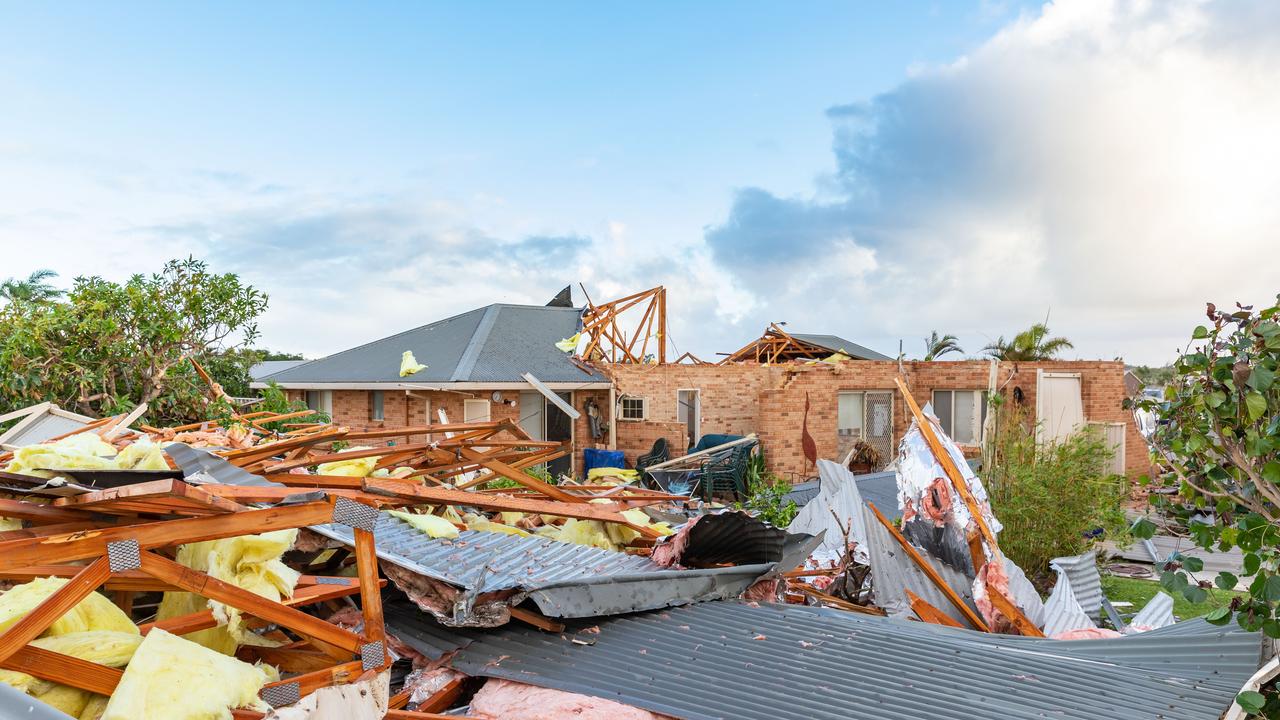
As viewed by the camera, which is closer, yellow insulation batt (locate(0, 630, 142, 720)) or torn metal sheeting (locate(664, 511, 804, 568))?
yellow insulation batt (locate(0, 630, 142, 720))

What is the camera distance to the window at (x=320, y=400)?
19125mm

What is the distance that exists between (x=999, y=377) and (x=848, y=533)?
10.8 m

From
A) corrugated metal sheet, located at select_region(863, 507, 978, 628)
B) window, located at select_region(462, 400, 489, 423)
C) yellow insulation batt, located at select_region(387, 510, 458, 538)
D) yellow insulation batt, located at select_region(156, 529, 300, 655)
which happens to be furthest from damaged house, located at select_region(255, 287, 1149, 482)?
yellow insulation batt, located at select_region(156, 529, 300, 655)

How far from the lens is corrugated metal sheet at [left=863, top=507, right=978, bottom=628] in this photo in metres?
6.21

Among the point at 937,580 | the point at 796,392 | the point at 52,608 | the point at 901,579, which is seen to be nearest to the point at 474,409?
the point at 796,392

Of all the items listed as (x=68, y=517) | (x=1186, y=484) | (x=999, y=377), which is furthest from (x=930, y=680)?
(x=999, y=377)

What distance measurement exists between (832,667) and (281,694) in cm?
230

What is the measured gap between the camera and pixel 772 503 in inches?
384

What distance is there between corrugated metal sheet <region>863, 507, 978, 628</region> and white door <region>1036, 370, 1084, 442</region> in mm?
11041

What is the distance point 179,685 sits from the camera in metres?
2.41

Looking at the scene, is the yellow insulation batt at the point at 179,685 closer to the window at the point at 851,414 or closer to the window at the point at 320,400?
the window at the point at 851,414

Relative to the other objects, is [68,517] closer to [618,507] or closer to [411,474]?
[411,474]

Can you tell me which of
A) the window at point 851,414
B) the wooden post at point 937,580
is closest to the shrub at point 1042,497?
the wooden post at point 937,580

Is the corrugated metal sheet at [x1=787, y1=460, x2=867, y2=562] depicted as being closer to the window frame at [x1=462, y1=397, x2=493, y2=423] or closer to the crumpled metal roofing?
the crumpled metal roofing
